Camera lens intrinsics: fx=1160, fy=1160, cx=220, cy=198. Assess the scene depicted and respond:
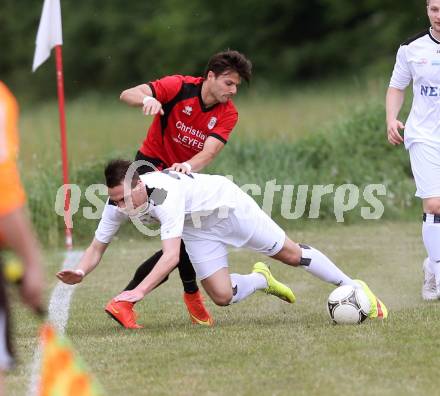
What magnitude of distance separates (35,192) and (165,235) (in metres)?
6.43

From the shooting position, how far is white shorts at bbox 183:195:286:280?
292 inches

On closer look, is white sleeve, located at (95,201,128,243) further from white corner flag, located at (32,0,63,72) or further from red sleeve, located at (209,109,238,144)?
white corner flag, located at (32,0,63,72)

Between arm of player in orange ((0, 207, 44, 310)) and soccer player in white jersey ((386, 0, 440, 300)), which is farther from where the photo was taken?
soccer player in white jersey ((386, 0, 440, 300))

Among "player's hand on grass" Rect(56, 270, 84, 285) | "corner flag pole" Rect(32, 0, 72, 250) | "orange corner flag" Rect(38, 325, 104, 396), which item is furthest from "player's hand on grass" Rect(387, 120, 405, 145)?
"corner flag pole" Rect(32, 0, 72, 250)

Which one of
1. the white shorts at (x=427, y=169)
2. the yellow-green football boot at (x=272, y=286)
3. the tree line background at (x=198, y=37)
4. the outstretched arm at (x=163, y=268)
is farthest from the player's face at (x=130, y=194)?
the tree line background at (x=198, y=37)

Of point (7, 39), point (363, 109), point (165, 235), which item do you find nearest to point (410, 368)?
point (165, 235)

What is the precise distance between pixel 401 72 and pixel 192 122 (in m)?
1.48

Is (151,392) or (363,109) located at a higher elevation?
(151,392)

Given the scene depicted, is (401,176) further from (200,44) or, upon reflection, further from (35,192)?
(200,44)

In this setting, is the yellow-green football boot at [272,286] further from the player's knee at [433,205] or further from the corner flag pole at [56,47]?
the corner flag pole at [56,47]

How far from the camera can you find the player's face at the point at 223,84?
7652 mm

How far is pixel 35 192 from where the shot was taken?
Answer: 1309 centimetres

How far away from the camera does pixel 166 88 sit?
25.7 ft

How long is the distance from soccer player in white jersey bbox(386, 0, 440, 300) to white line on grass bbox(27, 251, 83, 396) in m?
2.56
